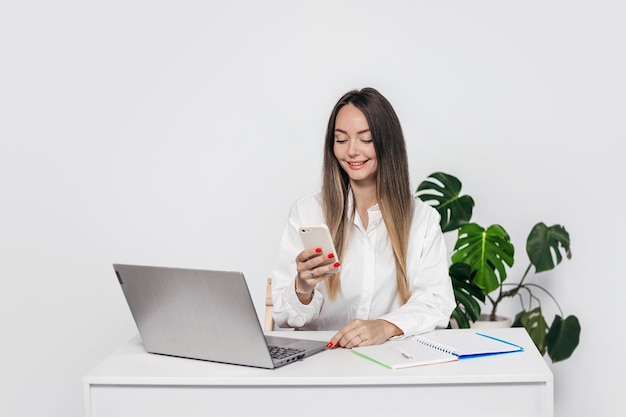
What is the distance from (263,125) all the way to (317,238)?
2.12 meters

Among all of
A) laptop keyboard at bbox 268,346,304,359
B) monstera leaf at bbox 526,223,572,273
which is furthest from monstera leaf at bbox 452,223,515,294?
laptop keyboard at bbox 268,346,304,359

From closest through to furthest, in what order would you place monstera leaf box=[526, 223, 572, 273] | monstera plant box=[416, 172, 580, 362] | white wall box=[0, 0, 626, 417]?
monstera plant box=[416, 172, 580, 362]
monstera leaf box=[526, 223, 572, 273]
white wall box=[0, 0, 626, 417]

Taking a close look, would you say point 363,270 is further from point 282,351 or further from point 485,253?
point 485,253

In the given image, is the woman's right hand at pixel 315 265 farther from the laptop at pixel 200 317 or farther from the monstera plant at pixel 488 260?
the monstera plant at pixel 488 260

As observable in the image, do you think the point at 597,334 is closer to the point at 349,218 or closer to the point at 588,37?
the point at 588,37

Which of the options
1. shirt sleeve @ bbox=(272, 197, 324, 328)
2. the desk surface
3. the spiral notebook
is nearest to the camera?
the desk surface

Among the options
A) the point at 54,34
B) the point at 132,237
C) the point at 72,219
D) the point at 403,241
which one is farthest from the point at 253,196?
the point at 403,241

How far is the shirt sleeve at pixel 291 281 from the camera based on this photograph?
2654mm

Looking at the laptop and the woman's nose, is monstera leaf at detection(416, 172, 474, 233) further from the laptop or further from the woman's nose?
the laptop

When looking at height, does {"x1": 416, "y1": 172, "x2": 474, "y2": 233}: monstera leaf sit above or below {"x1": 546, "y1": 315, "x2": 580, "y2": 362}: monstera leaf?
above

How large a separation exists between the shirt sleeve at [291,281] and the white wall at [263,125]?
1.34 meters

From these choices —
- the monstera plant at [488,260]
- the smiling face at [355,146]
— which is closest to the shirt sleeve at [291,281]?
the smiling face at [355,146]

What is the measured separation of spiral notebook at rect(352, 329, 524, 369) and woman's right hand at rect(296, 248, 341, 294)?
0.23 metres

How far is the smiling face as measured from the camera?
9.05 ft
